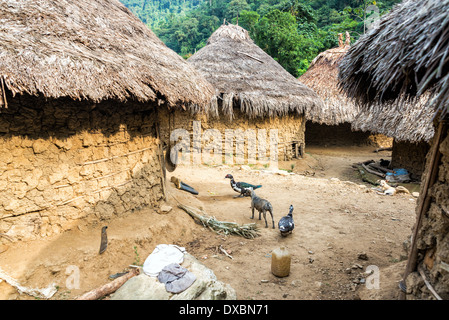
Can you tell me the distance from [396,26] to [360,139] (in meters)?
13.9

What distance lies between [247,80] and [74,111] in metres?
7.92

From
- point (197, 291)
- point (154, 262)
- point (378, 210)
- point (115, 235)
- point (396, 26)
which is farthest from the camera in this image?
point (378, 210)

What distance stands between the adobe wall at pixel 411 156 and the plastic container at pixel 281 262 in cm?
735

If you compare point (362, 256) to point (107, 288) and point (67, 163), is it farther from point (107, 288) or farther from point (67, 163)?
point (67, 163)

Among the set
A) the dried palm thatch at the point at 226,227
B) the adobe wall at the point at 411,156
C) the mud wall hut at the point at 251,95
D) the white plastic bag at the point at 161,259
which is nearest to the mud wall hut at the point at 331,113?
the mud wall hut at the point at 251,95

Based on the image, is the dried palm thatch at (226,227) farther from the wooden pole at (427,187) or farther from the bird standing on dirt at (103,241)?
the wooden pole at (427,187)

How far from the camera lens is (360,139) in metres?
15.0

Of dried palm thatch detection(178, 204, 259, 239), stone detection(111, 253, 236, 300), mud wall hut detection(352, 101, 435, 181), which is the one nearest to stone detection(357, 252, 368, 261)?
dried palm thatch detection(178, 204, 259, 239)

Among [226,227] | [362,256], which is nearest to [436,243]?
[362,256]

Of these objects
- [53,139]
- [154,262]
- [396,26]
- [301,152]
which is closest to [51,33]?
[53,139]

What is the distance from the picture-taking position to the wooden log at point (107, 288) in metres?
2.80
